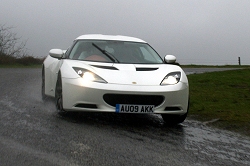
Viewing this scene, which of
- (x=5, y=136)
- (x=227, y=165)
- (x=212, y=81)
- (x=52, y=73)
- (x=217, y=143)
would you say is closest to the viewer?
(x=227, y=165)

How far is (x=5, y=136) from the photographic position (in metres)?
5.15

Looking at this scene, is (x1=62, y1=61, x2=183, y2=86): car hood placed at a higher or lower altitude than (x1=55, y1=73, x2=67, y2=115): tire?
higher

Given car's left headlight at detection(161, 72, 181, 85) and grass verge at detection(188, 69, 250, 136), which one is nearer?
car's left headlight at detection(161, 72, 181, 85)

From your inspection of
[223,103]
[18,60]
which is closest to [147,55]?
[223,103]

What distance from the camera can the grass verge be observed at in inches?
296

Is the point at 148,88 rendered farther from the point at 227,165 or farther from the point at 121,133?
the point at 227,165

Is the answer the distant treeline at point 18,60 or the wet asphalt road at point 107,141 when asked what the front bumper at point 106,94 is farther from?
the distant treeline at point 18,60

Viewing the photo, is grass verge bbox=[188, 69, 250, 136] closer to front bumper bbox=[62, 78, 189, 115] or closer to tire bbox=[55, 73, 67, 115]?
front bumper bbox=[62, 78, 189, 115]

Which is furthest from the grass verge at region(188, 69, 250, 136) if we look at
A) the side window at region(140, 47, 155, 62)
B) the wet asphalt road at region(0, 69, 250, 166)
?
the side window at region(140, 47, 155, 62)

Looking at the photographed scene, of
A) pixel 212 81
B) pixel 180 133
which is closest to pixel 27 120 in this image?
pixel 180 133

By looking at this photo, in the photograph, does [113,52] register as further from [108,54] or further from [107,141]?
[107,141]

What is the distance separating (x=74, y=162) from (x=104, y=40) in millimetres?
4242

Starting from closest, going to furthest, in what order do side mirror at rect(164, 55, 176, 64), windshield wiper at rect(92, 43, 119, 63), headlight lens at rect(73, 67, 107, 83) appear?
headlight lens at rect(73, 67, 107, 83) → windshield wiper at rect(92, 43, 119, 63) → side mirror at rect(164, 55, 176, 64)

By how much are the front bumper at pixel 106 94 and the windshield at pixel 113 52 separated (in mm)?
1082
